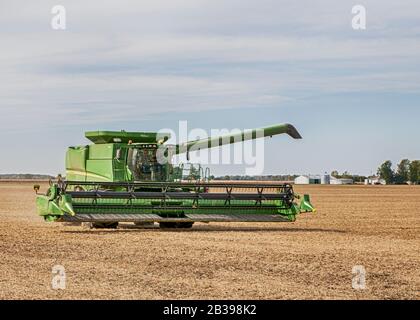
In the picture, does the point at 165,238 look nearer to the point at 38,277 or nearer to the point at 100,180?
the point at 100,180

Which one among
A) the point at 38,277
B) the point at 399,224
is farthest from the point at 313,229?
the point at 38,277

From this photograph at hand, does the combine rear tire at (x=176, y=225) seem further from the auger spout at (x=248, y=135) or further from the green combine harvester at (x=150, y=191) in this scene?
the auger spout at (x=248, y=135)

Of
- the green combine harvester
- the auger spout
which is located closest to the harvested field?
the green combine harvester

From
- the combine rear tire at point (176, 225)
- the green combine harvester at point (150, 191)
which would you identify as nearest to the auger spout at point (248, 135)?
the green combine harvester at point (150, 191)

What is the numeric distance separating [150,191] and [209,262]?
30.7 feet

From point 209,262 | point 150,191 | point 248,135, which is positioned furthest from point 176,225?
point 209,262

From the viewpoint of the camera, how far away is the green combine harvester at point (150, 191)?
76.7ft

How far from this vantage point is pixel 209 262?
16.3 m

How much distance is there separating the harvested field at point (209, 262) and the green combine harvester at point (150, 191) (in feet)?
1.82

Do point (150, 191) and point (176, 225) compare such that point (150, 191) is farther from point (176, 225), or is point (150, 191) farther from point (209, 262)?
point (209, 262)

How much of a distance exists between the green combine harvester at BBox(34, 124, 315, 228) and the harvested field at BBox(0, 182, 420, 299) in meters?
0.56

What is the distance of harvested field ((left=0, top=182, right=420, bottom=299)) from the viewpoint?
42.0 ft
